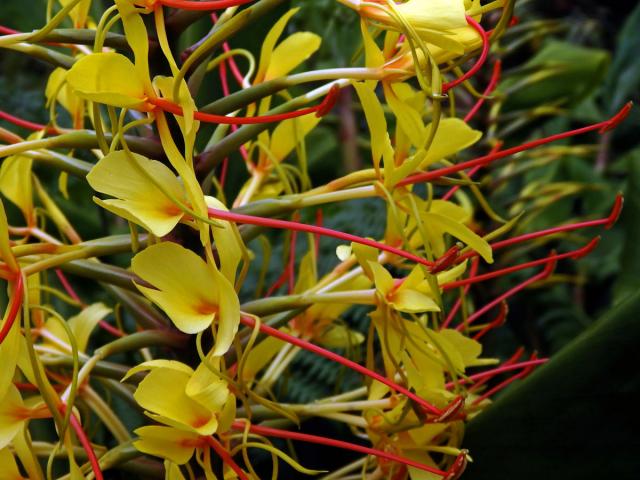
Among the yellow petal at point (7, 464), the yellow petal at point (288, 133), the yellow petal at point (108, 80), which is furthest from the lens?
the yellow petal at point (288, 133)

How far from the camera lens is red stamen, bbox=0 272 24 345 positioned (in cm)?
51

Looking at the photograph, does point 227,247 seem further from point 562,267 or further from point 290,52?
point 562,267

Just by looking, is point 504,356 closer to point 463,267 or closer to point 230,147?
point 463,267

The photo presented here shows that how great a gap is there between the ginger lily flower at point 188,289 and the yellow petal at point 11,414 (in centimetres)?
13

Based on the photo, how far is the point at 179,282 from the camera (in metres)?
0.51

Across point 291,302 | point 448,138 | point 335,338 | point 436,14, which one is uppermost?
point 436,14

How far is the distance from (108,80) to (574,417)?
0.35 m

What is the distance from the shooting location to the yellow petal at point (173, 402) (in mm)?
514

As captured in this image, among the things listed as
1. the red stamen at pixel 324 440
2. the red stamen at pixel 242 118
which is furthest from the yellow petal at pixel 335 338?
the red stamen at pixel 242 118

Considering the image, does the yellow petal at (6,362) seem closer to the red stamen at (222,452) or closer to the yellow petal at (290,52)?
the red stamen at (222,452)

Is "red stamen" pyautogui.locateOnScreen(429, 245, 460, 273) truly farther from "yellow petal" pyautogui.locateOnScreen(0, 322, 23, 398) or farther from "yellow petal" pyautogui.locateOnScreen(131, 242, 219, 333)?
"yellow petal" pyautogui.locateOnScreen(0, 322, 23, 398)

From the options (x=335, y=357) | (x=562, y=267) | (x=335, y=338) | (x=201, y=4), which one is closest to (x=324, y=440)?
(x=335, y=357)

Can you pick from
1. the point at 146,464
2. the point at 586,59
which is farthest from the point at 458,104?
the point at 146,464

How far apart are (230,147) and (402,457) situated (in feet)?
0.81
